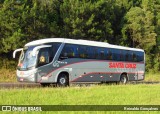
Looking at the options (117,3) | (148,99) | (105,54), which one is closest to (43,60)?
(105,54)

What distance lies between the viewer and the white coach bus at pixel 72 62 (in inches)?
903

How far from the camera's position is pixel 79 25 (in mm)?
46781

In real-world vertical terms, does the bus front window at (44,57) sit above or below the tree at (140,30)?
below

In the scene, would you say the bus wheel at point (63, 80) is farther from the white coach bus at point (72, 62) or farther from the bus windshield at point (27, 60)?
the bus windshield at point (27, 60)

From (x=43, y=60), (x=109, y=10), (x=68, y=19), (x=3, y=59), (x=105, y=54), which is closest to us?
(x=43, y=60)

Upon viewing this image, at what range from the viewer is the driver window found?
75.0 feet

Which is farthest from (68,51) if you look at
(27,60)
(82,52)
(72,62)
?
(27,60)

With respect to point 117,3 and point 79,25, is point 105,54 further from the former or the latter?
point 117,3

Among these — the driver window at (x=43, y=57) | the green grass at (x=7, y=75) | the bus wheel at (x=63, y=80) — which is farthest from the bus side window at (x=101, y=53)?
the green grass at (x=7, y=75)

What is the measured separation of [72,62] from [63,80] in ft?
5.06

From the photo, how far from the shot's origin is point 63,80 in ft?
79.2

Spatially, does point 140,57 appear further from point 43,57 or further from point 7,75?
point 7,75

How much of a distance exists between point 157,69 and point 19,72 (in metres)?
35.5

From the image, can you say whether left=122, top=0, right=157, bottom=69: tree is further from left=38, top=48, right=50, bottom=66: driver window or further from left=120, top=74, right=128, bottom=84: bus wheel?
left=38, top=48, right=50, bottom=66: driver window
